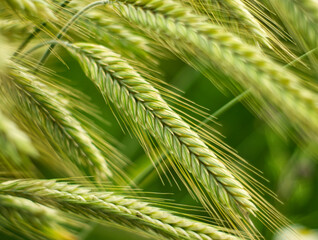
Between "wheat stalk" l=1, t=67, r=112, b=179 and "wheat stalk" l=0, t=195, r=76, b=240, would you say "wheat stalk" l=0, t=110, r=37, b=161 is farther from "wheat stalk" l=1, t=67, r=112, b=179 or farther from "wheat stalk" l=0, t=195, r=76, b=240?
"wheat stalk" l=1, t=67, r=112, b=179

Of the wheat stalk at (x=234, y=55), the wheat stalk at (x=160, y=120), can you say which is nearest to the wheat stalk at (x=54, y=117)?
the wheat stalk at (x=160, y=120)

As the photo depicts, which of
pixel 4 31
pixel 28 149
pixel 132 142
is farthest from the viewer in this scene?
pixel 132 142

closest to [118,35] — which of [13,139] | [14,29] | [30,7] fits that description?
[14,29]

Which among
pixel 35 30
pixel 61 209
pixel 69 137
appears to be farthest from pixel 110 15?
pixel 61 209

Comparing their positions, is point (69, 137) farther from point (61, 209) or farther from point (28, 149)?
point (28, 149)

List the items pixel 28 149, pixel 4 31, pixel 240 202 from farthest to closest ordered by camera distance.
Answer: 1. pixel 4 31
2. pixel 240 202
3. pixel 28 149

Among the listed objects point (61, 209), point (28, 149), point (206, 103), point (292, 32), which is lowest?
point (61, 209)

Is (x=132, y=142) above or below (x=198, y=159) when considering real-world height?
below
